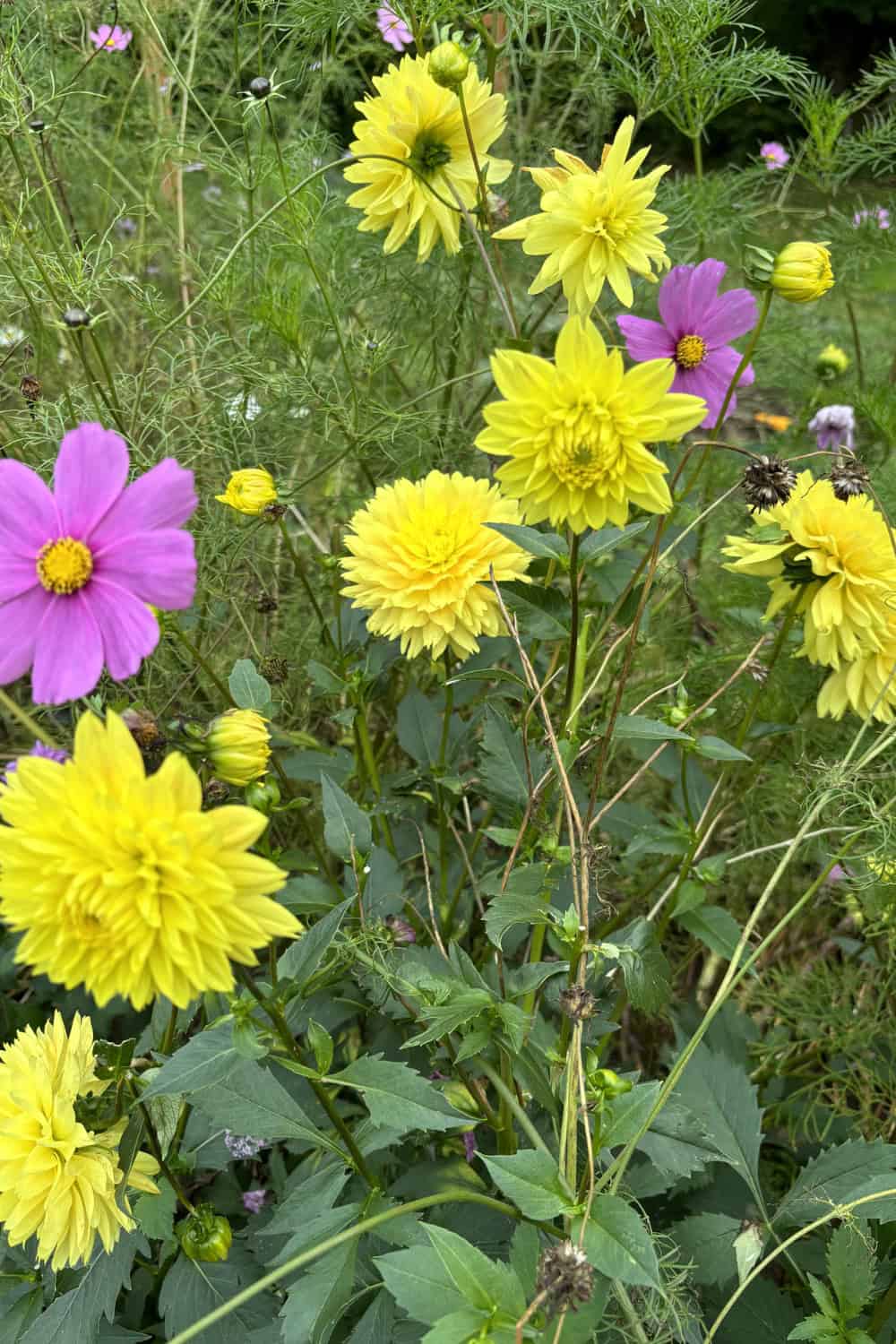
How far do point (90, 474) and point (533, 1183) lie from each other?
0.45 meters

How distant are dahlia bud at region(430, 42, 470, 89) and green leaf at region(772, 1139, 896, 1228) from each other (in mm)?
837

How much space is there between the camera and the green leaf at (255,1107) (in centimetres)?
64

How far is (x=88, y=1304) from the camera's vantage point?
0.68 meters

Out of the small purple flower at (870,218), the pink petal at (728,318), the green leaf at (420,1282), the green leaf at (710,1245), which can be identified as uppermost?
the small purple flower at (870,218)

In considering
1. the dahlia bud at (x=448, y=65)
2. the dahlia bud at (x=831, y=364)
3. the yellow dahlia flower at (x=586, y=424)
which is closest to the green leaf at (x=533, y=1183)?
the yellow dahlia flower at (x=586, y=424)

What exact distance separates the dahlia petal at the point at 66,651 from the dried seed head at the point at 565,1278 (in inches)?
13.7

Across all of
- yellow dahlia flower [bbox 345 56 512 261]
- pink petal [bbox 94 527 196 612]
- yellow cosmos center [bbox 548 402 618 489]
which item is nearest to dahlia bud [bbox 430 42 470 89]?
yellow dahlia flower [bbox 345 56 512 261]

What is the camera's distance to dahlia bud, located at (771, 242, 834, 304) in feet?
2.21

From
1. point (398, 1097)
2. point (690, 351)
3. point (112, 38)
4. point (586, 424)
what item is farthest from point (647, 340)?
point (112, 38)

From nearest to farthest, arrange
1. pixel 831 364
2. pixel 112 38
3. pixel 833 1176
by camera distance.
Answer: pixel 833 1176 → pixel 112 38 → pixel 831 364

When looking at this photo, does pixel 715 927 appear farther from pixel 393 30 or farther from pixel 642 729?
pixel 393 30

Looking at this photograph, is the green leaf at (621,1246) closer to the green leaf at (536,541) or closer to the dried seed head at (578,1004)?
the dried seed head at (578,1004)

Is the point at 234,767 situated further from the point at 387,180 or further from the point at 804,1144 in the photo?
the point at 804,1144

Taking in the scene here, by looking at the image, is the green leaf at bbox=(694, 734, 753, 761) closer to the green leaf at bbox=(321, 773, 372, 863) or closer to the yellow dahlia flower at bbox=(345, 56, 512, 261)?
the green leaf at bbox=(321, 773, 372, 863)
